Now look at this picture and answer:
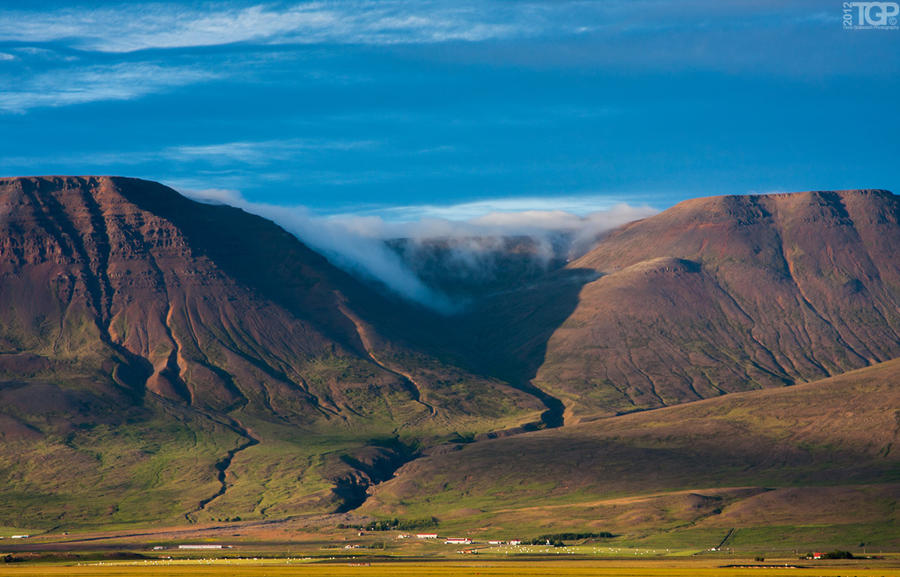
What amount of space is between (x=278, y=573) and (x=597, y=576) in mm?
48887

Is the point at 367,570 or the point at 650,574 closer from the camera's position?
the point at 650,574

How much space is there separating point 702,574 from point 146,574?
8594 cm

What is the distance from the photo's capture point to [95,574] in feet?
624

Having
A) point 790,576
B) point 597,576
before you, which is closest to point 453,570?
point 597,576

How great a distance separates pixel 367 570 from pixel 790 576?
67.9 meters

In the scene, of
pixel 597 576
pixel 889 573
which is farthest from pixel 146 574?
pixel 889 573

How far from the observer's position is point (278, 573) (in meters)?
184

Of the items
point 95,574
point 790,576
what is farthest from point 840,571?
point 95,574

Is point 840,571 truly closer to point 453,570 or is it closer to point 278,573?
point 453,570

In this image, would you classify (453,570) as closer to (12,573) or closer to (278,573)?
(278,573)

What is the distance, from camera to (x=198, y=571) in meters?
192

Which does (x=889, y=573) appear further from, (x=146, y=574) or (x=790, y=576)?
(x=146, y=574)

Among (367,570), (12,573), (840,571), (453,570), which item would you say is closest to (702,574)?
(840,571)

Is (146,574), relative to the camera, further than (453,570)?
No
